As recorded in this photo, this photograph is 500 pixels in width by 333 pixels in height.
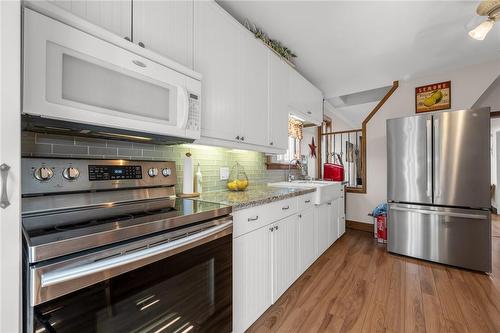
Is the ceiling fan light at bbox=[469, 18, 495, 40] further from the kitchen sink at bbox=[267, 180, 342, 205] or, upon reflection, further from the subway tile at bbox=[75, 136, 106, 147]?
the subway tile at bbox=[75, 136, 106, 147]

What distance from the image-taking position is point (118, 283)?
75 centimetres

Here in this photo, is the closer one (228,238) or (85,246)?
(85,246)

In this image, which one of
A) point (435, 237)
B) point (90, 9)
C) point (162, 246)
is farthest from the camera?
point (435, 237)

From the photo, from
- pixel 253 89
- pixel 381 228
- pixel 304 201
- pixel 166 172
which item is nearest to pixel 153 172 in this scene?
pixel 166 172

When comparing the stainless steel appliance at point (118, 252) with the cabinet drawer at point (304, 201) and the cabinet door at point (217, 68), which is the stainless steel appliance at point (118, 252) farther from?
the cabinet drawer at point (304, 201)

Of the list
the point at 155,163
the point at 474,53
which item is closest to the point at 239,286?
the point at 155,163

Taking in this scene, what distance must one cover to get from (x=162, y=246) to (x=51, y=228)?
0.38 m

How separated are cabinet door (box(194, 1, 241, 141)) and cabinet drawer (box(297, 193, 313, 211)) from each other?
85 centimetres

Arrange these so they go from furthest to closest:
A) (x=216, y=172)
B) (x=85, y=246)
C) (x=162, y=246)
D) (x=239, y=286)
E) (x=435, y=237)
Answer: (x=435, y=237), (x=216, y=172), (x=239, y=286), (x=162, y=246), (x=85, y=246)

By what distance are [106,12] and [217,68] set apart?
72cm

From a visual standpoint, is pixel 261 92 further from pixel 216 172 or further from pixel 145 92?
pixel 145 92

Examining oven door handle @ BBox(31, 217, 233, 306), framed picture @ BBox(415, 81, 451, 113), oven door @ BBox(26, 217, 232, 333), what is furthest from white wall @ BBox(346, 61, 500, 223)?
oven door handle @ BBox(31, 217, 233, 306)

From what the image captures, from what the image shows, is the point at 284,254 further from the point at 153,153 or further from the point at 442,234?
the point at 442,234

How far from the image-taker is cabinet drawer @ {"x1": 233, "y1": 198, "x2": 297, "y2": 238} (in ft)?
4.34
